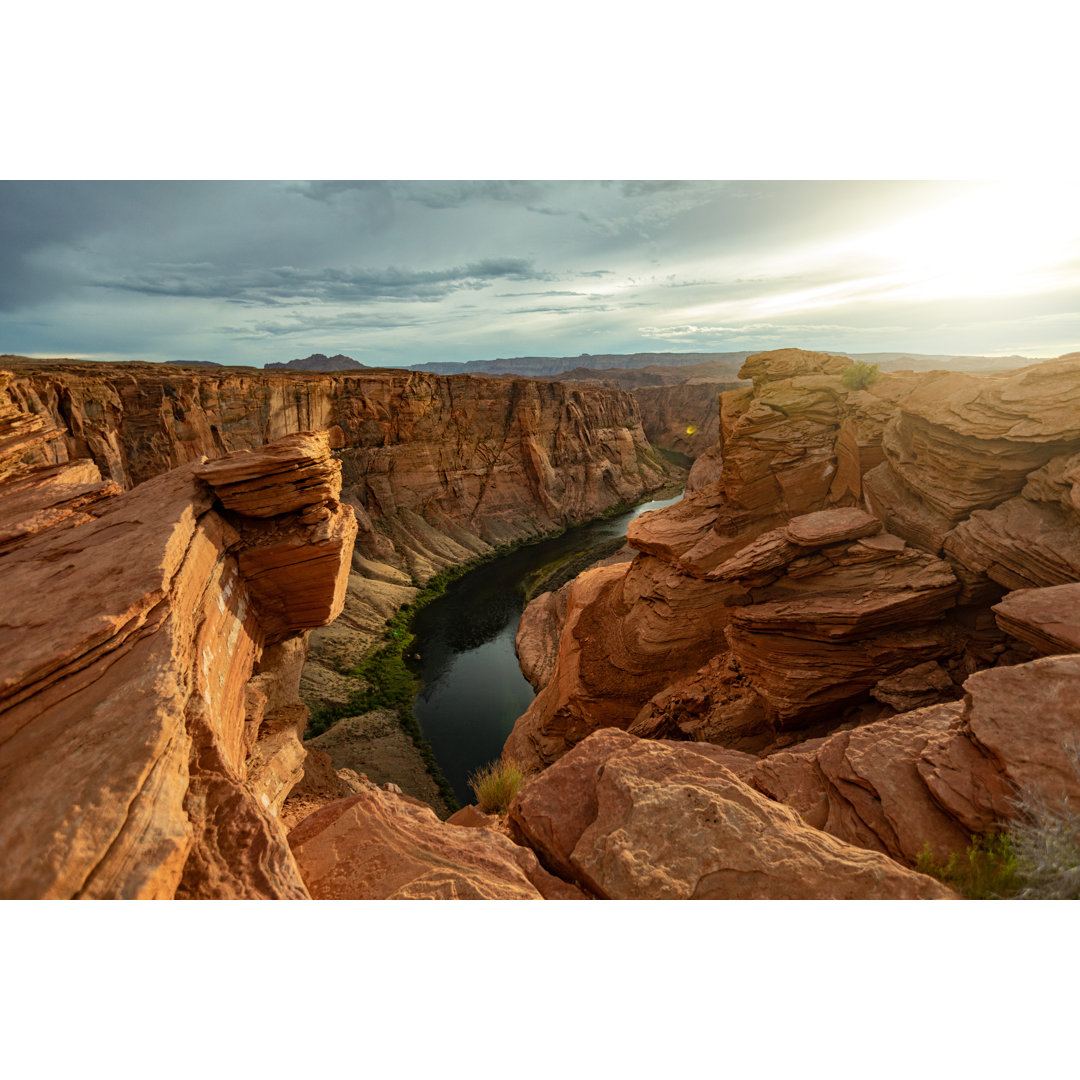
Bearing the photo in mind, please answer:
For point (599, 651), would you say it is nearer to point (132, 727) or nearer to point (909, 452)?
point (909, 452)

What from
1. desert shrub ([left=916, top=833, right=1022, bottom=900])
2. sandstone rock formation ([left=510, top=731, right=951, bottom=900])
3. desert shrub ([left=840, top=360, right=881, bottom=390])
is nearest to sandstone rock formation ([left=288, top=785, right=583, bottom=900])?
sandstone rock formation ([left=510, top=731, right=951, bottom=900])

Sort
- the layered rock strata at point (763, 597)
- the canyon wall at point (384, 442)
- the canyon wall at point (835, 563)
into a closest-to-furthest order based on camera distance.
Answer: the canyon wall at point (835, 563), the layered rock strata at point (763, 597), the canyon wall at point (384, 442)

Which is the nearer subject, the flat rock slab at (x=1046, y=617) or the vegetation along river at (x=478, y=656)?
the flat rock slab at (x=1046, y=617)

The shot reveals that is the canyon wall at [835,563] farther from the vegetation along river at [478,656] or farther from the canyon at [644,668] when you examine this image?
the vegetation along river at [478,656]

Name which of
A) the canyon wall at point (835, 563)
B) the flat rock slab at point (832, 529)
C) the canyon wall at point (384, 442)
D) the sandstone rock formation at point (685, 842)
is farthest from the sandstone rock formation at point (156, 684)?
the flat rock slab at point (832, 529)

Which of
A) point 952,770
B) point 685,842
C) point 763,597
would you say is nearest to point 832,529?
point 763,597

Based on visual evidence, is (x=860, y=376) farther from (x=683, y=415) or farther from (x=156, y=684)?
(x=683, y=415)
